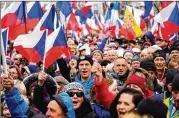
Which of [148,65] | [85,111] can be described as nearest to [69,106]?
[85,111]

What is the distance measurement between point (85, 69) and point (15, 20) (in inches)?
174

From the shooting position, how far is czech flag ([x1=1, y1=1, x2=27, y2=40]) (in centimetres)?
1095

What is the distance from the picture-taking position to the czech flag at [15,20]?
431 inches

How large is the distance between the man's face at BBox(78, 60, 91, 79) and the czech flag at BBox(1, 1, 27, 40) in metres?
3.12

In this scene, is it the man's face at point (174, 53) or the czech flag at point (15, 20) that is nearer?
the man's face at point (174, 53)

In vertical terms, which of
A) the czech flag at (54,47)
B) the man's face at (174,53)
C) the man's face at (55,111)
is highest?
the czech flag at (54,47)

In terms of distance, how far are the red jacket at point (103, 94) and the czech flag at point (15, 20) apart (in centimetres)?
486

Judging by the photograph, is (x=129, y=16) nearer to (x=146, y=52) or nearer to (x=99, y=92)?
(x=146, y=52)

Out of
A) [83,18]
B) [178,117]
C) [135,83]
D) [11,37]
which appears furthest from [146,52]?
[83,18]

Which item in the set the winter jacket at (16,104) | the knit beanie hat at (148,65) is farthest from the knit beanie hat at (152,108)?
the knit beanie hat at (148,65)

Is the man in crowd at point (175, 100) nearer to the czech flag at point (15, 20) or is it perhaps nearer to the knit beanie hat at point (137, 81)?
the knit beanie hat at point (137, 81)

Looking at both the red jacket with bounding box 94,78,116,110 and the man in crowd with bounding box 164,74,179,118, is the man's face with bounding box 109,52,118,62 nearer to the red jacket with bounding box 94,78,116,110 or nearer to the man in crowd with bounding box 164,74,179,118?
the red jacket with bounding box 94,78,116,110

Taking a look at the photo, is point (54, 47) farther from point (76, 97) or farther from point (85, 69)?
point (76, 97)

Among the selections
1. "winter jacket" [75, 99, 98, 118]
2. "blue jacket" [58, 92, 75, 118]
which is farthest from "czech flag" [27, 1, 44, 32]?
"blue jacket" [58, 92, 75, 118]
